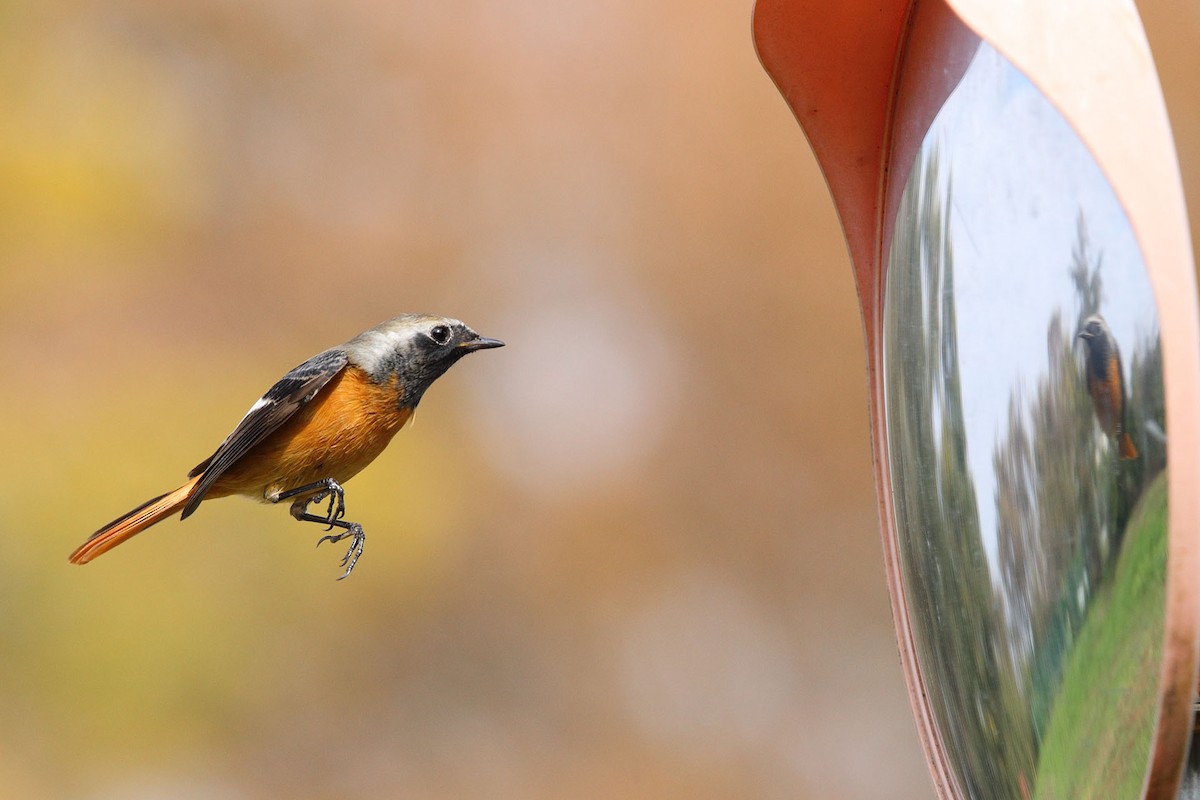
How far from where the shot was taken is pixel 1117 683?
0.89m

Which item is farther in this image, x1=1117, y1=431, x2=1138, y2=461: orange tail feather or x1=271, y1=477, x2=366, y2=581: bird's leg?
x1=271, y1=477, x2=366, y2=581: bird's leg

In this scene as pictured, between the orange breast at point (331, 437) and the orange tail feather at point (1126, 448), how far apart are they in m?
1.41

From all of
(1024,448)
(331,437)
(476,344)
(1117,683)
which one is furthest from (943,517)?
(331,437)

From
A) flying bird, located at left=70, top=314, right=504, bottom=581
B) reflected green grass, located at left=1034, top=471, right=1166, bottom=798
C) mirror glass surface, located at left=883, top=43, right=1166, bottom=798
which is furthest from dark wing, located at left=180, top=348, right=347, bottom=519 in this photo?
reflected green grass, located at left=1034, top=471, right=1166, bottom=798

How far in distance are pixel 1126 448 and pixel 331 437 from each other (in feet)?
4.76

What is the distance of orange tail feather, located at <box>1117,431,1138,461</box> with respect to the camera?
0.82 metres

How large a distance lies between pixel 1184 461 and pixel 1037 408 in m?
0.38

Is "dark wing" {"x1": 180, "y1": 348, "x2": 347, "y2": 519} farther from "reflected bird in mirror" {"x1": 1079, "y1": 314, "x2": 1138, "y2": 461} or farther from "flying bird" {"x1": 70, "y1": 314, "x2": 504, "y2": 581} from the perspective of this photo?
"reflected bird in mirror" {"x1": 1079, "y1": 314, "x2": 1138, "y2": 461}

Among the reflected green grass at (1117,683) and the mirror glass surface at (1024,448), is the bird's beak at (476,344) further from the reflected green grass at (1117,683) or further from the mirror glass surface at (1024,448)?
the reflected green grass at (1117,683)

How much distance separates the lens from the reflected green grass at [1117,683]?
785 millimetres

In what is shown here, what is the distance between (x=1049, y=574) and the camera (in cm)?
103

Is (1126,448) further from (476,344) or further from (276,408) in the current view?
(276,408)

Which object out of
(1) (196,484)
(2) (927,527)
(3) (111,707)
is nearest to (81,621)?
(3) (111,707)

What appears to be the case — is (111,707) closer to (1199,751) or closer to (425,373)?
(425,373)
